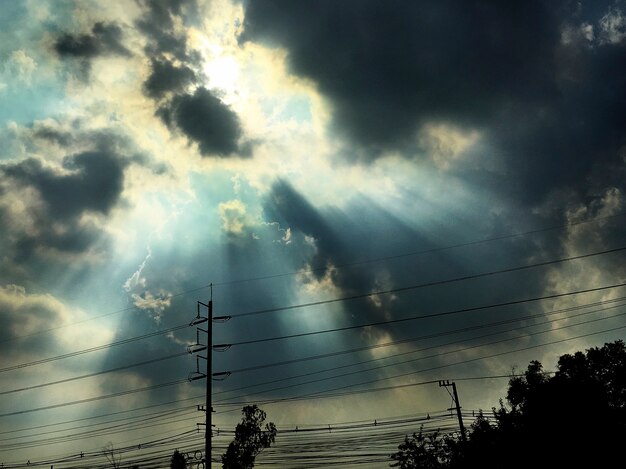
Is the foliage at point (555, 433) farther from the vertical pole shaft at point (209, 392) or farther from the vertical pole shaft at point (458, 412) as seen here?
the vertical pole shaft at point (209, 392)

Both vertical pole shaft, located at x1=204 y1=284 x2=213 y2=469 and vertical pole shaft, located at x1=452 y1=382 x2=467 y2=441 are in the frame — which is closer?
vertical pole shaft, located at x1=204 y1=284 x2=213 y2=469

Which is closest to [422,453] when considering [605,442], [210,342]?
[605,442]

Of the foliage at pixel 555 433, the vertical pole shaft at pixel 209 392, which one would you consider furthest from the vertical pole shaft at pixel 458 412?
the vertical pole shaft at pixel 209 392

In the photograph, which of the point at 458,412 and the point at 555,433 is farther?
the point at 458,412

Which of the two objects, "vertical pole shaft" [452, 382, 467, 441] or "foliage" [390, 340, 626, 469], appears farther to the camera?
"vertical pole shaft" [452, 382, 467, 441]

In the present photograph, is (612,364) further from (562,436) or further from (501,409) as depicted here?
(562,436)

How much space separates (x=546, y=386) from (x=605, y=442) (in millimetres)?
8741

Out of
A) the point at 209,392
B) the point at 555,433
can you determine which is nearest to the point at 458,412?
the point at 555,433

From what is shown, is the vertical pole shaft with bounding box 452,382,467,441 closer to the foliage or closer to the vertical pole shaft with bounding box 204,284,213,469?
the foliage

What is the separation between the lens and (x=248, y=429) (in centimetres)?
7481

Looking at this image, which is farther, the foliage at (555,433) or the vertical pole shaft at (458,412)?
the vertical pole shaft at (458,412)

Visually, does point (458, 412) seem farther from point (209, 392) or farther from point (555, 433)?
point (209, 392)

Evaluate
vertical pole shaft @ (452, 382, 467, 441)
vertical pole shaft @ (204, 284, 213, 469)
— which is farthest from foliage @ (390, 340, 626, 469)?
vertical pole shaft @ (204, 284, 213, 469)

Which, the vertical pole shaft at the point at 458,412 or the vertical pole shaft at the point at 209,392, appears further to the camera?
the vertical pole shaft at the point at 458,412
